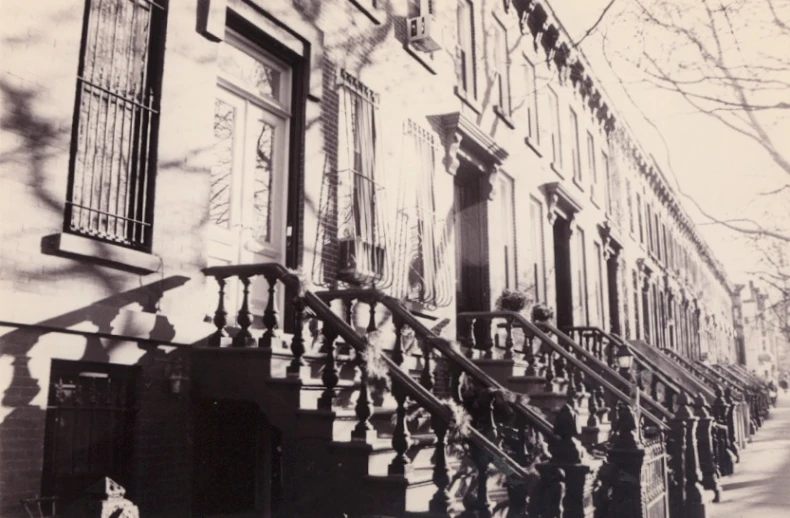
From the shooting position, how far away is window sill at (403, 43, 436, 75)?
1021 centimetres

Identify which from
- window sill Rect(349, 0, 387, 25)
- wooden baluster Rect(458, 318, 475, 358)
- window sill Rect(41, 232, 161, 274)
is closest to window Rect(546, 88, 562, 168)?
wooden baluster Rect(458, 318, 475, 358)

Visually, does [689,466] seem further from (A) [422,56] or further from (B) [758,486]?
(A) [422,56]

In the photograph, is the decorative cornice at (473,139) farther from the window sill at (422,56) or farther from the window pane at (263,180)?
the window pane at (263,180)

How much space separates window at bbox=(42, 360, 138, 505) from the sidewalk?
320 inches

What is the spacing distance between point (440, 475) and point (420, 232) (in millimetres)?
4820

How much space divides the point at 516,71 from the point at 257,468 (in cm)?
1071

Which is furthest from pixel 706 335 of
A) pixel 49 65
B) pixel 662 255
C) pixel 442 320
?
pixel 49 65

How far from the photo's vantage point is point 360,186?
8664 mm

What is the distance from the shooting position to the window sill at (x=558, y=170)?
16.3 metres

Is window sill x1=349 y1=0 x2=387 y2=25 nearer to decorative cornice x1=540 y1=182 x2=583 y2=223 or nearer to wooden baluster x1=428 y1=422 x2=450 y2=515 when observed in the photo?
wooden baluster x1=428 y1=422 x2=450 y2=515

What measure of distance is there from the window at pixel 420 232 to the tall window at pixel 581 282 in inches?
291

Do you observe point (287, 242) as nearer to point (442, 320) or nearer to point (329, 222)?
point (329, 222)

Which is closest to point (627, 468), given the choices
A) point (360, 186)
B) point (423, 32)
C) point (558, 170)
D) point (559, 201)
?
point (360, 186)

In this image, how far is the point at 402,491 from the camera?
525 cm
